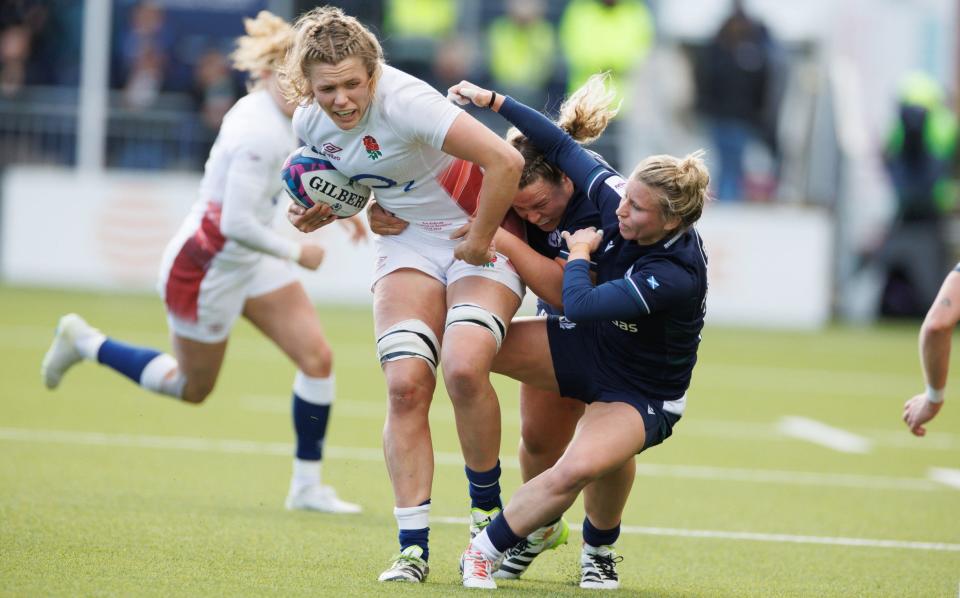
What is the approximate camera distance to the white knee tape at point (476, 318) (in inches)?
197

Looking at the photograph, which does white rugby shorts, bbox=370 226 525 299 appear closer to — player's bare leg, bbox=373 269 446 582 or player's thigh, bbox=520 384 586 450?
player's bare leg, bbox=373 269 446 582

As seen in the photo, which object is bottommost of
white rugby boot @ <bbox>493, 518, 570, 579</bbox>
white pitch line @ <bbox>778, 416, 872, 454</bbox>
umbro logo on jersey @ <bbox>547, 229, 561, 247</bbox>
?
white pitch line @ <bbox>778, 416, 872, 454</bbox>

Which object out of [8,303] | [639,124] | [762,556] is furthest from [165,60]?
[762,556]

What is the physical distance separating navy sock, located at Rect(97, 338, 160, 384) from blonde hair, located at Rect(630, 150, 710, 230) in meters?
3.14

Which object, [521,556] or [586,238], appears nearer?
[586,238]

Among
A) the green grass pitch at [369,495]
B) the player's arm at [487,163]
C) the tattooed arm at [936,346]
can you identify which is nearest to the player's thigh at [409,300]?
the player's arm at [487,163]

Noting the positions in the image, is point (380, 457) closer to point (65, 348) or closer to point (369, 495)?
point (369, 495)

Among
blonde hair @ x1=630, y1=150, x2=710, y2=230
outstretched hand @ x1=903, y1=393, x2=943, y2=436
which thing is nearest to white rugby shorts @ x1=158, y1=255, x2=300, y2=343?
blonde hair @ x1=630, y1=150, x2=710, y2=230

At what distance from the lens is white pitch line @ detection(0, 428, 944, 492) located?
7793 millimetres

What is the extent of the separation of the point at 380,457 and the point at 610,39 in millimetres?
9608

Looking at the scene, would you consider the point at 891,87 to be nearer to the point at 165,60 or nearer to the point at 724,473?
the point at 165,60

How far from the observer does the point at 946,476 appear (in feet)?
27.0

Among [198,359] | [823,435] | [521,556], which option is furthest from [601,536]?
[823,435]

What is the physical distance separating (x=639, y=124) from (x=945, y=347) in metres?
11.8
